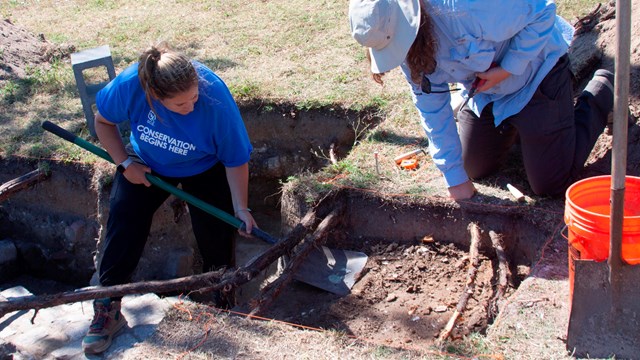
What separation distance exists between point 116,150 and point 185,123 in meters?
0.47

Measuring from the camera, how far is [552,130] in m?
3.70

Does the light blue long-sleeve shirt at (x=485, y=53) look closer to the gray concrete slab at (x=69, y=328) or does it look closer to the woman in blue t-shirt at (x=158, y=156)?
the woman in blue t-shirt at (x=158, y=156)

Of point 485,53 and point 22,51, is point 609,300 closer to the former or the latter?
point 485,53

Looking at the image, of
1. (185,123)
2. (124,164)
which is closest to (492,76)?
(185,123)

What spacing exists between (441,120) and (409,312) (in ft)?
3.44

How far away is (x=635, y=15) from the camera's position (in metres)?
4.77

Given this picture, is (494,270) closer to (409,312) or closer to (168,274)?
(409,312)

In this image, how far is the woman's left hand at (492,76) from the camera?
3533 mm

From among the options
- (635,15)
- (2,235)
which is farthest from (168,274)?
(635,15)

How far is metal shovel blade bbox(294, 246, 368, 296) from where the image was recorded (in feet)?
13.0

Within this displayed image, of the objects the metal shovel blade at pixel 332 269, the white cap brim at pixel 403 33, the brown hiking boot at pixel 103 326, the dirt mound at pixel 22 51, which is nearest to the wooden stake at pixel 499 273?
the metal shovel blade at pixel 332 269

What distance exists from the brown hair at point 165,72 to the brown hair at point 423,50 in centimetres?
96

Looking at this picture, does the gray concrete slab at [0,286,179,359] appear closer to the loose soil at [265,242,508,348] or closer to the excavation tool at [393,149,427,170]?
the loose soil at [265,242,508,348]

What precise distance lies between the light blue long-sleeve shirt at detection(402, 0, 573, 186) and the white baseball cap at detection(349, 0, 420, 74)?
0.20m
